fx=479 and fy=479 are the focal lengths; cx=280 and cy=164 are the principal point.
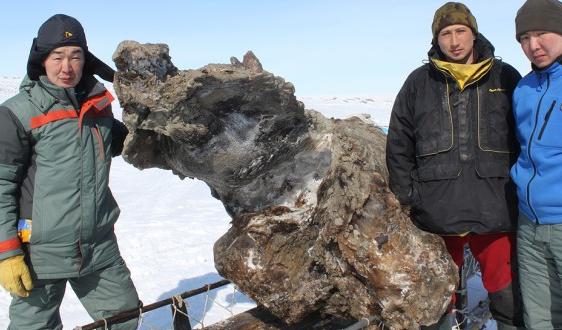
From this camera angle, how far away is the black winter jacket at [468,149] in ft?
8.00

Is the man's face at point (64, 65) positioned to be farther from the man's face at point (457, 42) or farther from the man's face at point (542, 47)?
the man's face at point (542, 47)

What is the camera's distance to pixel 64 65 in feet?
8.55

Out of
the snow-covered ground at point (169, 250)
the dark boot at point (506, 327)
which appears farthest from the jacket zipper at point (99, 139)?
the dark boot at point (506, 327)

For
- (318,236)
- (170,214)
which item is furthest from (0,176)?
(170,214)

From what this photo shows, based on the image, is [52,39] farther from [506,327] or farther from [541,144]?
[506,327]

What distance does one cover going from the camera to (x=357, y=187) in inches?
102

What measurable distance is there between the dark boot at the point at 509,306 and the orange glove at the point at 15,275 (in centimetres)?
258

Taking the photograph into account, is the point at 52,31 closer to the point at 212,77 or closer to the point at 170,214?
the point at 212,77

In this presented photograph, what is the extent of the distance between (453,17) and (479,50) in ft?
0.77

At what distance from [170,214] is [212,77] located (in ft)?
20.8

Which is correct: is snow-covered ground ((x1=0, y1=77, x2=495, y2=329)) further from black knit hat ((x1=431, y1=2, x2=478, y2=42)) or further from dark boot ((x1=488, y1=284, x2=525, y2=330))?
dark boot ((x1=488, y1=284, x2=525, y2=330))

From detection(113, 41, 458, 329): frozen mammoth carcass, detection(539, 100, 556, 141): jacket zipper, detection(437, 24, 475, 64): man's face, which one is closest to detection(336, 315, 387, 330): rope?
detection(113, 41, 458, 329): frozen mammoth carcass

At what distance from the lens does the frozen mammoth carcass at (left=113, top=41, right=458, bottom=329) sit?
2.38 metres

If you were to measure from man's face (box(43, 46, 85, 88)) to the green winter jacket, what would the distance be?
0.04 meters
